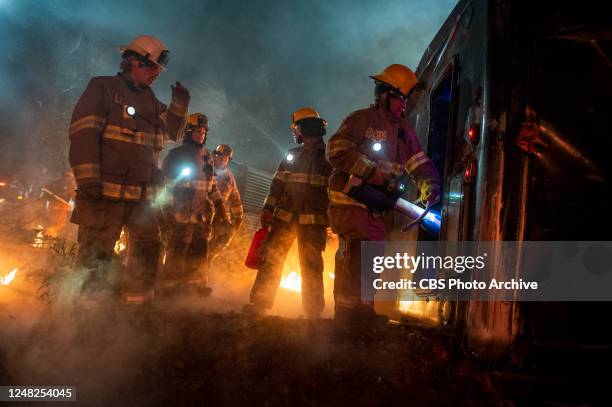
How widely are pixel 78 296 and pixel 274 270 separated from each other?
1.95 metres

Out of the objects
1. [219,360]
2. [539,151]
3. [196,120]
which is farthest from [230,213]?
[539,151]

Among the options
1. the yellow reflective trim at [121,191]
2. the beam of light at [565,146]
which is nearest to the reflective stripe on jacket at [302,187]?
the yellow reflective trim at [121,191]

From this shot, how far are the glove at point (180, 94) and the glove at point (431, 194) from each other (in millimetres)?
2498

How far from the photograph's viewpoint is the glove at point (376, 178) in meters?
3.17

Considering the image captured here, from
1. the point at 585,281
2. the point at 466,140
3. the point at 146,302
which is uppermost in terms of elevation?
the point at 466,140

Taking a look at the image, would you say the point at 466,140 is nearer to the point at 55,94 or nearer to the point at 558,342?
the point at 558,342

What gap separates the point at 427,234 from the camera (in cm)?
333

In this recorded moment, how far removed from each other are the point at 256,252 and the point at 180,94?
6.38 ft

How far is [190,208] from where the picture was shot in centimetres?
543

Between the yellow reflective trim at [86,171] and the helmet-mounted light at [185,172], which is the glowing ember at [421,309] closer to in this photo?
the yellow reflective trim at [86,171]

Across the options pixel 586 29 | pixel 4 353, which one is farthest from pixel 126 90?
pixel 586 29

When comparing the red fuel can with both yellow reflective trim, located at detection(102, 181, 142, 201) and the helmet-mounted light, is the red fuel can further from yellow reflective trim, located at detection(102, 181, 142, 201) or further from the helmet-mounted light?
the helmet-mounted light

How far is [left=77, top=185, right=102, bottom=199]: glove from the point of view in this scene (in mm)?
3090

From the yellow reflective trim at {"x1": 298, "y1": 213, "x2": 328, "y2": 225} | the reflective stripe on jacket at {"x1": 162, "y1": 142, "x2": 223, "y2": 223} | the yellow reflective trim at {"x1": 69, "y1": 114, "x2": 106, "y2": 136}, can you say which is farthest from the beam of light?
the reflective stripe on jacket at {"x1": 162, "y1": 142, "x2": 223, "y2": 223}
